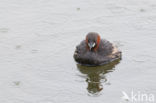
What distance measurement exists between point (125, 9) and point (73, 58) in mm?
3661

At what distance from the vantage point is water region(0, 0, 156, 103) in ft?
46.4

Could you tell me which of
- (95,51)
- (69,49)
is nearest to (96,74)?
(95,51)

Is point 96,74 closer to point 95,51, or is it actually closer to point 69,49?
point 95,51

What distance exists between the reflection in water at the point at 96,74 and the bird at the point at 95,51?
0.16 metres

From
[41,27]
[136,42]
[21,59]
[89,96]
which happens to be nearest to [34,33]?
[41,27]

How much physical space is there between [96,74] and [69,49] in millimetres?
1647

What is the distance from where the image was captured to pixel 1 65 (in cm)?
1563

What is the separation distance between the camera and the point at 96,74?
51.0 ft

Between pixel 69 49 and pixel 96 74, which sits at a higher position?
pixel 69 49

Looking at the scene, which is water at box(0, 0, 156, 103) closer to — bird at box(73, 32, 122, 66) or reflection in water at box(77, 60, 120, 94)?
reflection in water at box(77, 60, 120, 94)

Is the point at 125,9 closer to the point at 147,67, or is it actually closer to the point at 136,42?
the point at 136,42

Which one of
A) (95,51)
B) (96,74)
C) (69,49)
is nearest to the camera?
(96,74)

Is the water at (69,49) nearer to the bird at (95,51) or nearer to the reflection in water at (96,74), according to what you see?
the reflection in water at (96,74)

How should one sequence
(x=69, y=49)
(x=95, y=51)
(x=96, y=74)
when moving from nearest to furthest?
(x=96, y=74) < (x=95, y=51) < (x=69, y=49)
